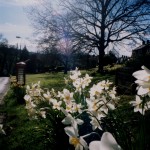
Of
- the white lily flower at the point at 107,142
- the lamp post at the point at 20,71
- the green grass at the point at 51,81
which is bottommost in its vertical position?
the green grass at the point at 51,81

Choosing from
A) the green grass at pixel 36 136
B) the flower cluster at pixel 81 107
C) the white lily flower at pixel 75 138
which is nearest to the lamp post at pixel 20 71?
the green grass at pixel 36 136

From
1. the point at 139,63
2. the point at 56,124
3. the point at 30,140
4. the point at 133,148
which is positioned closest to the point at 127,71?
the point at 139,63

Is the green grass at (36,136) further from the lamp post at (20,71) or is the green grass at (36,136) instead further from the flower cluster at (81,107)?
the lamp post at (20,71)

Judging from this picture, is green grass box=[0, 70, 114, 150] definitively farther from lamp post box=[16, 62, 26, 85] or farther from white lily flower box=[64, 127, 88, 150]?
lamp post box=[16, 62, 26, 85]

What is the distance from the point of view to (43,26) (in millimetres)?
24703

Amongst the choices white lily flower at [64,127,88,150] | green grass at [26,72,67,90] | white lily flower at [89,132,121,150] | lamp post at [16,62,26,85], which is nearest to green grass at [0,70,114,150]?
white lily flower at [64,127,88,150]

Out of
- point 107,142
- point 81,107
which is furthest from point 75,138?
point 81,107

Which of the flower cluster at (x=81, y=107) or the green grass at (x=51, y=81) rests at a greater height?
the flower cluster at (x=81, y=107)

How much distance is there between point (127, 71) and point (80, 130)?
7.35 m

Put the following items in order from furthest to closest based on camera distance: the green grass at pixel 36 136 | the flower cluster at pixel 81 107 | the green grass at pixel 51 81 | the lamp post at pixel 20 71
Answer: the lamp post at pixel 20 71, the green grass at pixel 51 81, the green grass at pixel 36 136, the flower cluster at pixel 81 107

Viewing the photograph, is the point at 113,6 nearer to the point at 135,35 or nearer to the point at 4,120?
the point at 135,35

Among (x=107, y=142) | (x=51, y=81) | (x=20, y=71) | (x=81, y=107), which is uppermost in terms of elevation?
(x=107, y=142)

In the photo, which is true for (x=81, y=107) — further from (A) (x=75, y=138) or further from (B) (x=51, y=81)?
(B) (x=51, y=81)

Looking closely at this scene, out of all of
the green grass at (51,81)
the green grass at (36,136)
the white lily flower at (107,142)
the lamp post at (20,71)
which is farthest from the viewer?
the lamp post at (20,71)
